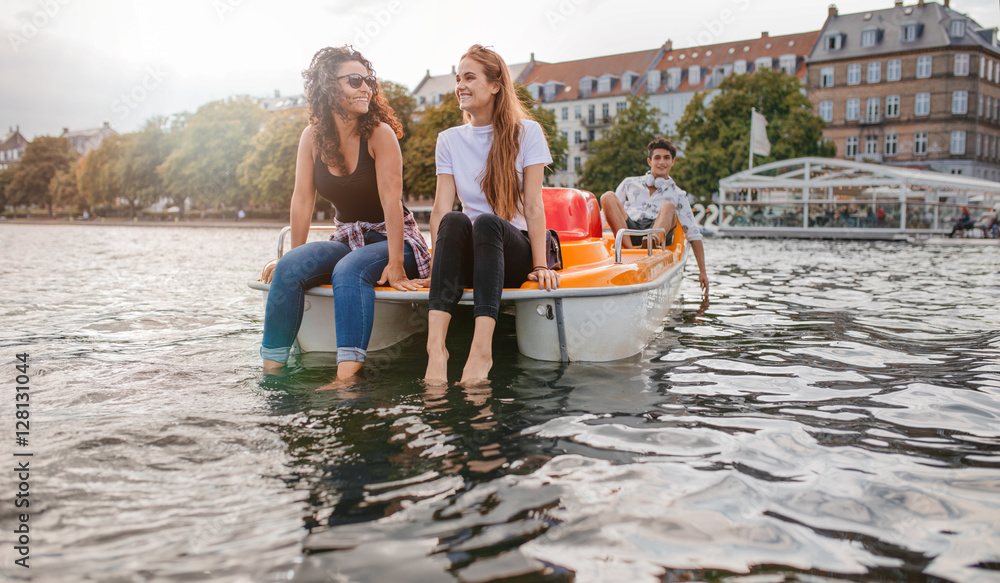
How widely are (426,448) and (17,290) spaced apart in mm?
8666

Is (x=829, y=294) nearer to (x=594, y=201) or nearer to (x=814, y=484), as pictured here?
(x=594, y=201)

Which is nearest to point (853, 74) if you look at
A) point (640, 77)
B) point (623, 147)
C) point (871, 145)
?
point (871, 145)

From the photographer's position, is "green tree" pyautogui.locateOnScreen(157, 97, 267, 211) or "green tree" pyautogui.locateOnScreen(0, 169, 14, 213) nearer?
"green tree" pyautogui.locateOnScreen(157, 97, 267, 211)

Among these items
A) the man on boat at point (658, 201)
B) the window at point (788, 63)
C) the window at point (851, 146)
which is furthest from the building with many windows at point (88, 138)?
the man on boat at point (658, 201)

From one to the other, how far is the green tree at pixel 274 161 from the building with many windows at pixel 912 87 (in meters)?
38.0

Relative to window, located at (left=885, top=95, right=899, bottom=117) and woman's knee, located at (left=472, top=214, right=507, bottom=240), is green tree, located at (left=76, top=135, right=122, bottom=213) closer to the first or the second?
window, located at (left=885, top=95, right=899, bottom=117)

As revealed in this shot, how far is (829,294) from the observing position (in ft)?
29.2

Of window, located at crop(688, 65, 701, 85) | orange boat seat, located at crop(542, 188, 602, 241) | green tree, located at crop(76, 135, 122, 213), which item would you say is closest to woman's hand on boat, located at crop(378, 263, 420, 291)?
orange boat seat, located at crop(542, 188, 602, 241)

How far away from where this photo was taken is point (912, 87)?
5375 centimetres

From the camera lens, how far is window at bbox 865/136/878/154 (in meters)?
55.3

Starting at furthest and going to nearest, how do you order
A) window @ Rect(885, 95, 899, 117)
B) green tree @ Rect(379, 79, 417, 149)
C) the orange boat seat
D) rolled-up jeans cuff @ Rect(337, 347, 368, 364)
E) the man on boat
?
1. window @ Rect(885, 95, 899, 117)
2. green tree @ Rect(379, 79, 417, 149)
3. the man on boat
4. the orange boat seat
5. rolled-up jeans cuff @ Rect(337, 347, 368, 364)

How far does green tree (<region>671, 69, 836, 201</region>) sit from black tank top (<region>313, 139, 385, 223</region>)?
131 feet

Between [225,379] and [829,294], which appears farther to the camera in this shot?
[829,294]

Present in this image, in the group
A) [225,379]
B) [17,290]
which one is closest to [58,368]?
[225,379]
